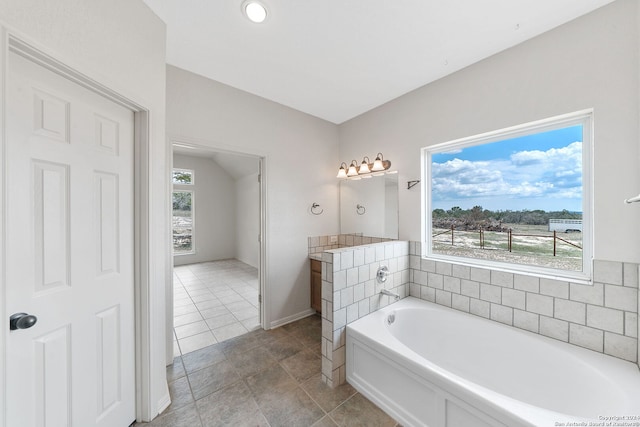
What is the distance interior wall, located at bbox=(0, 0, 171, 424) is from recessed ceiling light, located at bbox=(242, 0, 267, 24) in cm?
62

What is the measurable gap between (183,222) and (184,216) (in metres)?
0.16

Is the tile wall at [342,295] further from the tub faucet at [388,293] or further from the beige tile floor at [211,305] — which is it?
the beige tile floor at [211,305]

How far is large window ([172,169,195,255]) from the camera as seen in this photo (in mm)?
5863

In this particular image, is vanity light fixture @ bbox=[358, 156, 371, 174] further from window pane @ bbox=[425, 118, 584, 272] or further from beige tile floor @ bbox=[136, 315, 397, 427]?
beige tile floor @ bbox=[136, 315, 397, 427]

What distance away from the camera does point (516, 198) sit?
195 cm

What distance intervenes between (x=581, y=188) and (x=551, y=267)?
2.03 ft

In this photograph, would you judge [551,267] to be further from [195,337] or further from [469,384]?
[195,337]

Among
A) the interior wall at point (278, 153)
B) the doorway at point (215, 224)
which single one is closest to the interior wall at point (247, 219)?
the doorway at point (215, 224)

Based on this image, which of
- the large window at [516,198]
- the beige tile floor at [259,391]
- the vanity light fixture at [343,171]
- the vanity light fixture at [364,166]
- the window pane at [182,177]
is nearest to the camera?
the beige tile floor at [259,391]

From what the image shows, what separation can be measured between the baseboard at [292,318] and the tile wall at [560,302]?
1.58 m

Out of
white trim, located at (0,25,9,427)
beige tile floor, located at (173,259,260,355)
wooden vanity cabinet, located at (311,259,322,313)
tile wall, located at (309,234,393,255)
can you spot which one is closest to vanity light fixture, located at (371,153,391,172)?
tile wall, located at (309,234,393,255)

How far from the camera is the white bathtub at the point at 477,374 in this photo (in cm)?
115

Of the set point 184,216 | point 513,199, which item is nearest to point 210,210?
point 184,216

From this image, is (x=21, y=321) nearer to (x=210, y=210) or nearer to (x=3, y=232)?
(x=3, y=232)
